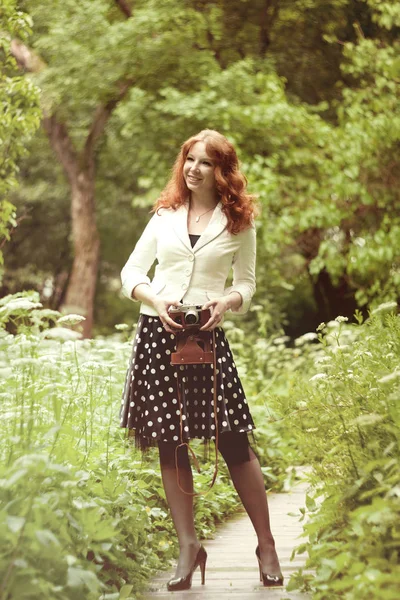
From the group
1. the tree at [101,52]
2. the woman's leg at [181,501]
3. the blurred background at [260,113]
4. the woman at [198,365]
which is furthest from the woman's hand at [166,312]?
the tree at [101,52]

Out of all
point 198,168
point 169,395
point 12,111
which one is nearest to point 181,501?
point 169,395

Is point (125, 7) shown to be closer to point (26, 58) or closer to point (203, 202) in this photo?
point (26, 58)

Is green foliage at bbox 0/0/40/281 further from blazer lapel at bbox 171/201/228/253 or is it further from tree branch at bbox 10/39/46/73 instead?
tree branch at bbox 10/39/46/73

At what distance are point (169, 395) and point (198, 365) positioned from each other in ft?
0.56

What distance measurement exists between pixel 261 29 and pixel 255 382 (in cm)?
853

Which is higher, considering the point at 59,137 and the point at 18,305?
the point at 18,305

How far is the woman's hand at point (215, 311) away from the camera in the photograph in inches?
151

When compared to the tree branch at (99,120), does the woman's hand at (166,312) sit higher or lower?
higher

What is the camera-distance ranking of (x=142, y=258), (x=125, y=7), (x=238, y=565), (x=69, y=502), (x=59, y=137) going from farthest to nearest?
1. (x=59, y=137)
2. (x=125, y=7)
3. (x=238, y=565)
4. (x=142, y=258)
5. (x=69, y=502)

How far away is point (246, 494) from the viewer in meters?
3.97

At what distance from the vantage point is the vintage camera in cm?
382

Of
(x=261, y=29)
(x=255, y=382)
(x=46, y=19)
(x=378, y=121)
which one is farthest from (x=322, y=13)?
(x=255, y=382)

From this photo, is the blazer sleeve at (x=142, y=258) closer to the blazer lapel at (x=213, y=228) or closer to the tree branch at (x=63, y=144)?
the blazer lapel at (x=213, y=228)

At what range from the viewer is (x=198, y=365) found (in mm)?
3961
